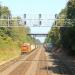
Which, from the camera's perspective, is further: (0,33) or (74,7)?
(0,33)

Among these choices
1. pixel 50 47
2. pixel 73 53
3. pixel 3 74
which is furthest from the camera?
pixel 50 47

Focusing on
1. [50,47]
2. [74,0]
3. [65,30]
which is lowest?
[50,47]

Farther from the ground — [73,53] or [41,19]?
[41,19]

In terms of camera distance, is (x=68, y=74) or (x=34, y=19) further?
(x=34, y=19)

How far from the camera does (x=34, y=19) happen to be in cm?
6488

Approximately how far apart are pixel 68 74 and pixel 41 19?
3384 centimetres

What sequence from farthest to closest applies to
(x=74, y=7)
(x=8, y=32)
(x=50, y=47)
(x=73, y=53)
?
(x=50, y=47), (x=8, y=32), (x=73, y=53), (x=74, y=7)

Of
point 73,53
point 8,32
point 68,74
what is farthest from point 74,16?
point 8,32

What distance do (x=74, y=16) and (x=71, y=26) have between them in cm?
571

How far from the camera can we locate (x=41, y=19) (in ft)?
214

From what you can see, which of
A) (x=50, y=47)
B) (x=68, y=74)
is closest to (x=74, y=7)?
(x=68, y=74)

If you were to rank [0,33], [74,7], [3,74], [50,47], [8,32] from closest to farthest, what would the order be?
1. [3,74]
2. [74,7]
3. [0,33]
4. [8,32]
5. [50,47]

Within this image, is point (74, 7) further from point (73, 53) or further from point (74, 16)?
point (73, 53)

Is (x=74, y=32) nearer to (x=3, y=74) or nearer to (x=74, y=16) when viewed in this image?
(x=74, y=16)
